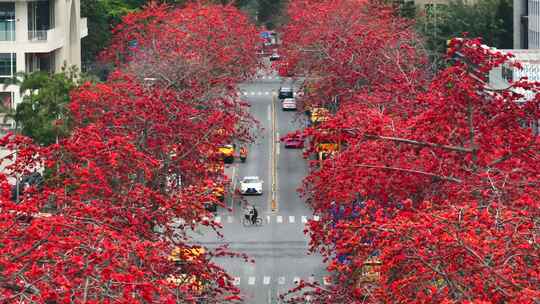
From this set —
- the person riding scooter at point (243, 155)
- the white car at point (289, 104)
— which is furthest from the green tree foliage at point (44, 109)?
the white car at point (289, 104)

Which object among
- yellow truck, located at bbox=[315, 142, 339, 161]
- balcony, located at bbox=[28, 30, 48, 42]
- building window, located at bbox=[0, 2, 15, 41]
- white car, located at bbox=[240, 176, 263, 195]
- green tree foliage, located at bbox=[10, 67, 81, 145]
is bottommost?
white car, located at bbox=[240, 176, 263, 195]

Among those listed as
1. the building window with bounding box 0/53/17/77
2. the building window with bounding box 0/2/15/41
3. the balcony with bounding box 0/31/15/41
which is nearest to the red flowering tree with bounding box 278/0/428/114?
the building window with bounding box 0/53/17/77

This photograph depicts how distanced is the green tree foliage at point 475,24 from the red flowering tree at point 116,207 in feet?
163

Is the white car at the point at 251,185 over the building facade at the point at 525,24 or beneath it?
beneath

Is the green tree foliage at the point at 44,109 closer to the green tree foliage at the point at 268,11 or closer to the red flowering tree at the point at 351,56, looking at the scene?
the red flowering tree at the point at 351,56

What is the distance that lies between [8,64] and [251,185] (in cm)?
1622

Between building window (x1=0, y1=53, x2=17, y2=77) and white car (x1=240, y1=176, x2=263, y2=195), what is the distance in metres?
15.0

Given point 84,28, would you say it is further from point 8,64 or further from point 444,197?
point 444,197

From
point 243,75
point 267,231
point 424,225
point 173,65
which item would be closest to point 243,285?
point 267,231

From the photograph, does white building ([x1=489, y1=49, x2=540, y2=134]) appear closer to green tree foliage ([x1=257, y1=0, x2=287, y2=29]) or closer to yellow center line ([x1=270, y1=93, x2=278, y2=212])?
yellow center line ([x1=270, y1=93, x2=278, y2=212])

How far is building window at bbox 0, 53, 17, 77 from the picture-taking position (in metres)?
77.9

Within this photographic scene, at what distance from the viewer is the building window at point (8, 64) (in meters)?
77.9

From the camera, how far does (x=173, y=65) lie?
227 feet

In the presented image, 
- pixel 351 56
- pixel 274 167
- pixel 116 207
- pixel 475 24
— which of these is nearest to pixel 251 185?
pixel 274 167
